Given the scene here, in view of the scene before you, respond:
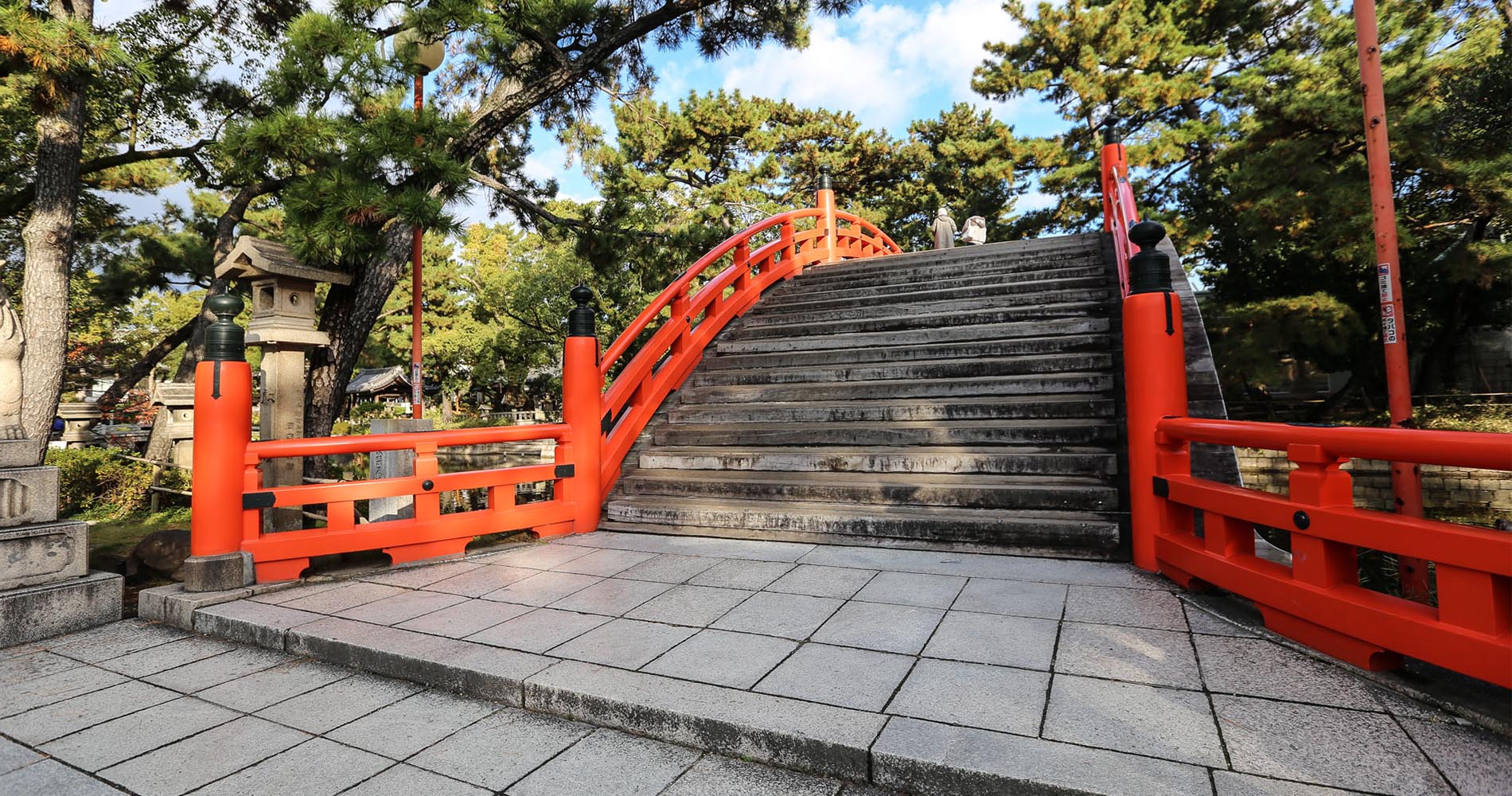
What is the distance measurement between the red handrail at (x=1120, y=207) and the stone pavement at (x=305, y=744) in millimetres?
4206

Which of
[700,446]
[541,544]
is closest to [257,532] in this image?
[541,544]

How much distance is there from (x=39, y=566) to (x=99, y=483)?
8.59 m

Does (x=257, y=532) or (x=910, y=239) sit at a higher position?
(x=910, y=239)

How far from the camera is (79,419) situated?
49.6 ft

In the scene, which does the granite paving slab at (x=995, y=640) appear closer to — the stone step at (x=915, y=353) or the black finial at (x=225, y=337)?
the stone step at (x=915, y=353)

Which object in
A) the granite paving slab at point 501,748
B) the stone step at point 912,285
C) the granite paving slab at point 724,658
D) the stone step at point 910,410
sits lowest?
the granite paving slab at point 501,748

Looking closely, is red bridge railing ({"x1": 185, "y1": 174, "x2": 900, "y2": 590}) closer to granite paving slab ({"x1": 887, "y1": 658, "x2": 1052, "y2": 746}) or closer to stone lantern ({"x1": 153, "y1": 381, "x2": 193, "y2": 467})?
granite paving slab ({"x1": 887, "y1": 658, "x2": 1052, "y2": 746})

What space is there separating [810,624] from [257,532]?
10.4ft

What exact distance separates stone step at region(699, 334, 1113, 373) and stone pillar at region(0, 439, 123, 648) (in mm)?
4619

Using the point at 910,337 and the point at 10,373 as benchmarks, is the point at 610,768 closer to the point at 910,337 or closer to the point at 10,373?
the point at 10,373

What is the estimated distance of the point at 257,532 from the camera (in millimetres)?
3779

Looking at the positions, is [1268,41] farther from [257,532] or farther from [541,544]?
[257,532]

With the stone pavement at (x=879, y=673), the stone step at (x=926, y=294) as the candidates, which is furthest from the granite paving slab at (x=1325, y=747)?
the stone step at (x=926, y=294)

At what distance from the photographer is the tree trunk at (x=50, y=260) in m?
7.25
